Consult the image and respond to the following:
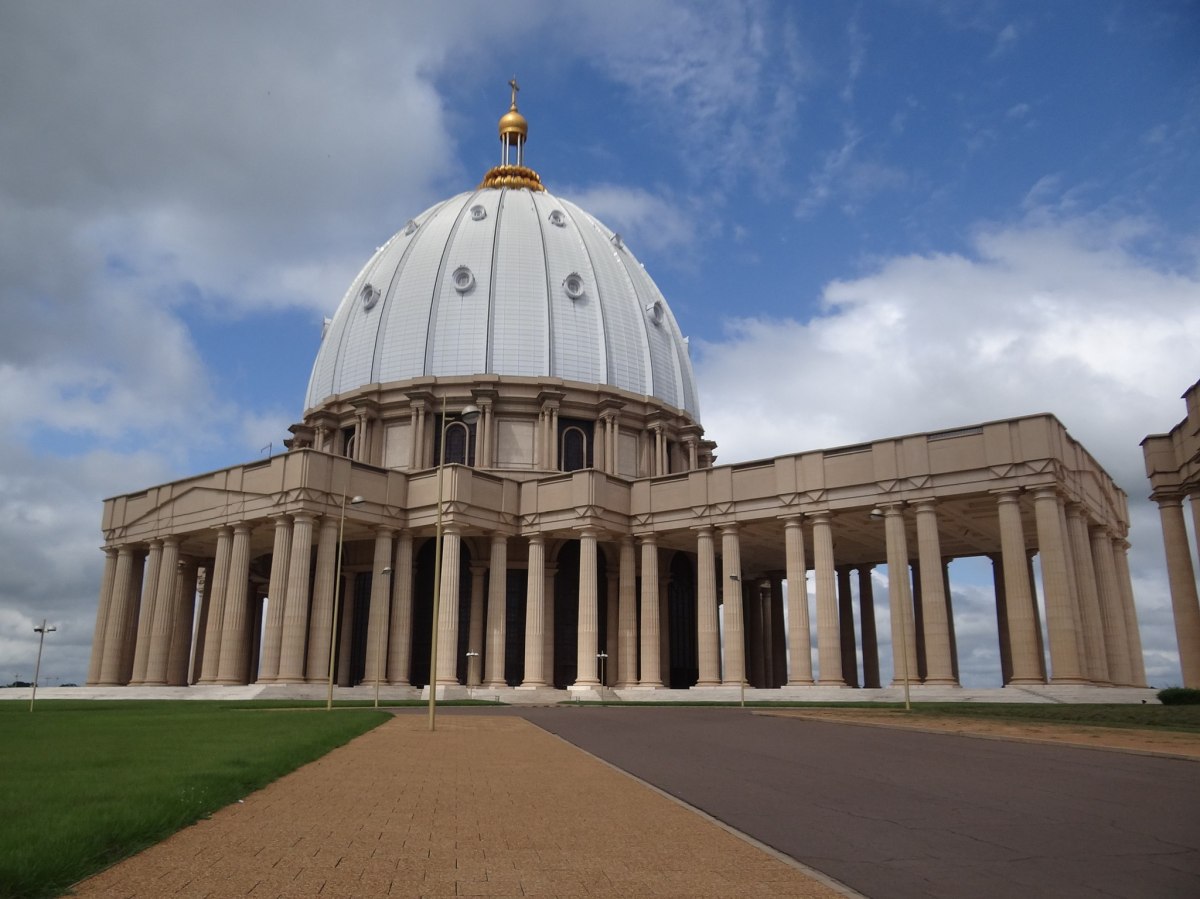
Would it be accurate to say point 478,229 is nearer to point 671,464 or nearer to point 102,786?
point 671,464

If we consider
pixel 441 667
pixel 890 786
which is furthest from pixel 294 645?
pixel 890 786

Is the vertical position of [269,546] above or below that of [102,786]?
above

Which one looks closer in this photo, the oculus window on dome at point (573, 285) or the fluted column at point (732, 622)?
the fluted column at point (732, 622)

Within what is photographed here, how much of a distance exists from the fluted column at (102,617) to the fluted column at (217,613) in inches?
463

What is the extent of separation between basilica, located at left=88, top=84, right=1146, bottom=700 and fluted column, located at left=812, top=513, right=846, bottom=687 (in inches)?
6.6

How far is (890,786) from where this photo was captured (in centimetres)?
1395

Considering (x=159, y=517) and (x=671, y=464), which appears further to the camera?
(x=671, y=464)

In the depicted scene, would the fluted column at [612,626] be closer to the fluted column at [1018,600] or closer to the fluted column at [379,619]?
the fluted column at [379,619]

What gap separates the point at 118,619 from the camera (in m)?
62.0

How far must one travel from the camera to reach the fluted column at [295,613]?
164 feet

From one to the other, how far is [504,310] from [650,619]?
27831 mm

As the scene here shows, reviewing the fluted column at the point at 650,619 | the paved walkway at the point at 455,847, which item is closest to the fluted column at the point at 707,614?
the fluted column at the point at 650,619

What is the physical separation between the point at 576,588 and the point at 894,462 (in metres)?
24.3

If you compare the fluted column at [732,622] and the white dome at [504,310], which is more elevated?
the white dome at [504,310]
